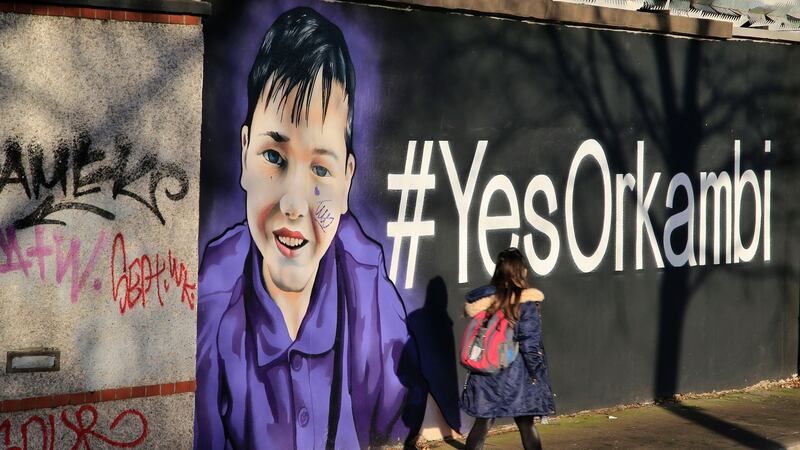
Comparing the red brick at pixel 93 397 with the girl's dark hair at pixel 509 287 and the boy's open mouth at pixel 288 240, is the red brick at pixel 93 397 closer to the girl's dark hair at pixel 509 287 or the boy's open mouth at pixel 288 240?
the boy's open mouth at pixel 288 240

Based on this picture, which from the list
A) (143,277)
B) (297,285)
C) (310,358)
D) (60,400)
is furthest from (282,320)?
(60,400)

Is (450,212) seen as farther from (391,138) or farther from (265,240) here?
(265,240)

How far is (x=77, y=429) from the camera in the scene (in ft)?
26.4

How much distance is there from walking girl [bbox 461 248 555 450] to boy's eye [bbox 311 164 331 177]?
1.51 meters

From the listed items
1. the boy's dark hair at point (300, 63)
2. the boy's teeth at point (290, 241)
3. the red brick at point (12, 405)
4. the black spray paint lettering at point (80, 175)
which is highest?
the boy's dark hair at point (300, 63)

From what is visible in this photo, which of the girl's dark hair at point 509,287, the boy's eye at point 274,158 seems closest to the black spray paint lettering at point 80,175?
the boy's eye at point 274,158

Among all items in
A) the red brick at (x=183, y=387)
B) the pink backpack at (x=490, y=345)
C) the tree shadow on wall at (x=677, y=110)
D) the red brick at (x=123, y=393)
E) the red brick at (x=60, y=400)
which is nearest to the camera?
the red brick at (x=60, y=400)

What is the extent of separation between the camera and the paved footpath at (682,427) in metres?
10.8

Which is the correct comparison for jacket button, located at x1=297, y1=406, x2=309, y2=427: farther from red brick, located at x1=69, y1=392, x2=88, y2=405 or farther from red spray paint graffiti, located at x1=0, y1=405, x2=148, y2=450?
red brick, located at x1=69, y1=392, x2=88, y2=405

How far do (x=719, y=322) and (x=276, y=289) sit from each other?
5.80m

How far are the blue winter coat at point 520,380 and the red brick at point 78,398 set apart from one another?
2664mm

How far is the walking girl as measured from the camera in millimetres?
8992

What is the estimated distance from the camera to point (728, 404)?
12828 millimetres

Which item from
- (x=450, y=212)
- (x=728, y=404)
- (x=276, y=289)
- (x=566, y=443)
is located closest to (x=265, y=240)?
(x=276, y=289)
